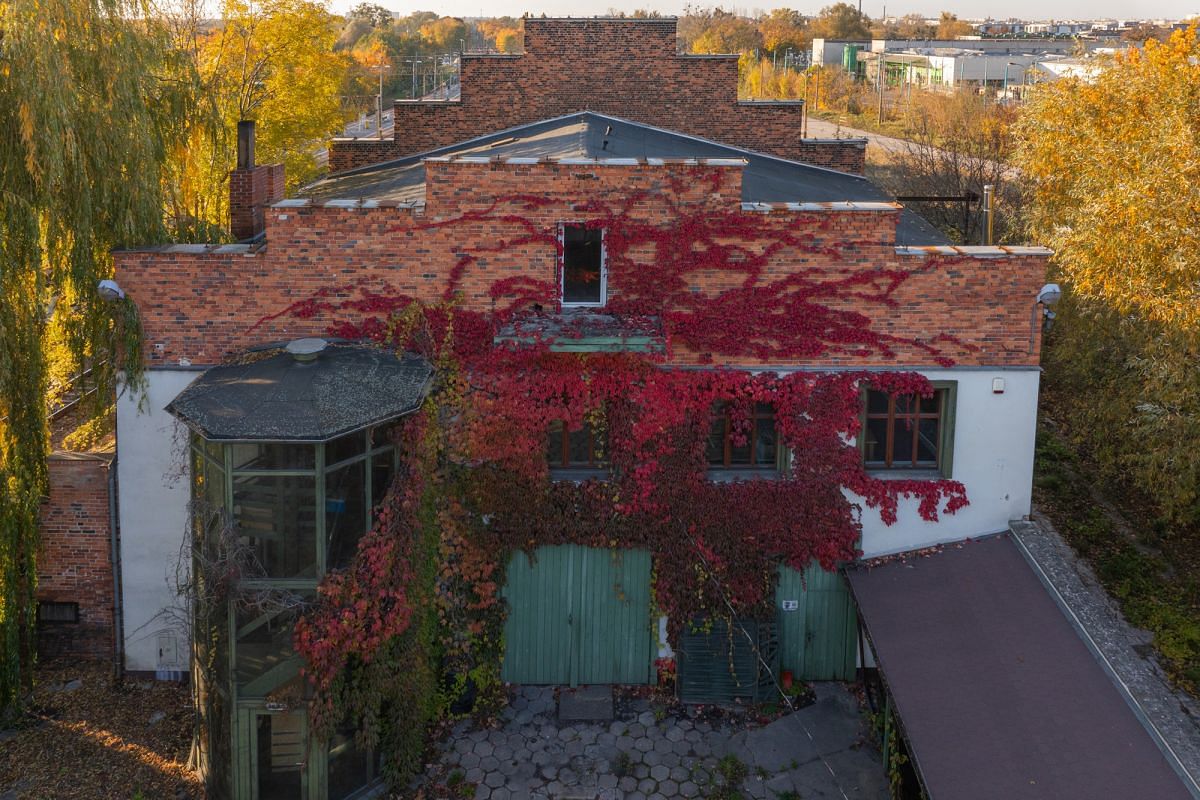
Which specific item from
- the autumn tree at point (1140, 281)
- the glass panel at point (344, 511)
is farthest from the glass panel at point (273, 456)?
the autumn tree at point (1140, 281)

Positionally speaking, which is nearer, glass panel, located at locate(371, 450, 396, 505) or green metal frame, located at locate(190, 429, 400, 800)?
green metal frame, located at locate(190, 429, 400, 800)

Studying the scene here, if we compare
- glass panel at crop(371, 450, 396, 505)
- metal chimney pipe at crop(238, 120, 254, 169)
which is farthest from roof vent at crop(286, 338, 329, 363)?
metal chimney pipe at crop(238, 120, 254, 169)

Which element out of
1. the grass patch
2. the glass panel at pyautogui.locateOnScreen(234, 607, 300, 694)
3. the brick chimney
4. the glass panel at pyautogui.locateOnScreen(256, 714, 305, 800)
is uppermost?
the brick chimney

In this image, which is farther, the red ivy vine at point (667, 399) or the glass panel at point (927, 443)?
the glass panel at point (927, 443)

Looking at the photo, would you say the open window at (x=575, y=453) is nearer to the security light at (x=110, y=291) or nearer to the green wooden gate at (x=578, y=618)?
the green wooden gate at (x=578, y=618)

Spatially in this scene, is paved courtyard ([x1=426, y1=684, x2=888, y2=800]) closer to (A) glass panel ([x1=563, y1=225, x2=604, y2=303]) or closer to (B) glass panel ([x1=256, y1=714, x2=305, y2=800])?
(B) glass panel ([x1=256, y1=714, x2=305, y2=800])
